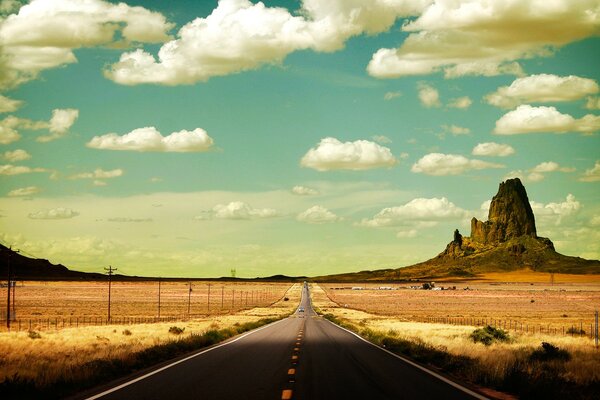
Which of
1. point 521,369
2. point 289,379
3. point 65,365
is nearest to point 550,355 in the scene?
point 521,369

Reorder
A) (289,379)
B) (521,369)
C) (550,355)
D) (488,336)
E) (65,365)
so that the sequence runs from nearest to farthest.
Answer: (289,379), (521,369), (65,365), (550,355), (488,336)

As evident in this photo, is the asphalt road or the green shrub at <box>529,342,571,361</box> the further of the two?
the green shrub at <box>529,342,571,361</box>

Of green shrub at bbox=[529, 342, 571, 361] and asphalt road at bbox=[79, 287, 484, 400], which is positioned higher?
asphalt road at bbox=[79, 287, 484, 400]

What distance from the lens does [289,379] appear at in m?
17.0

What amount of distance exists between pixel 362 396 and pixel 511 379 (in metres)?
4.17

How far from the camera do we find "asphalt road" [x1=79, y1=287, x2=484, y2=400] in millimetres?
14250

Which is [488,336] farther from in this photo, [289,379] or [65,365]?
[65,365]

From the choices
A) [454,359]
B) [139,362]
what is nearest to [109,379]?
[139,362]

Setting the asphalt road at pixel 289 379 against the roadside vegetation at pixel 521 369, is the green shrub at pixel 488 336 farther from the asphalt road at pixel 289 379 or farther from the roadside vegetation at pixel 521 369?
the asphalt road at pixel 289 379

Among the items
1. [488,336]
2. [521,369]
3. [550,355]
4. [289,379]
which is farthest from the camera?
[488,336]

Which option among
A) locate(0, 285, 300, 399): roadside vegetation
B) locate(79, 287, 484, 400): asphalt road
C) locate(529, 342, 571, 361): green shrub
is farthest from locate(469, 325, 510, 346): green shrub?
locate(0, 285, 300, 399): roadside vegetation

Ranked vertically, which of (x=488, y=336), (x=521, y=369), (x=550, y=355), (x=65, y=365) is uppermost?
(x=521, y=369)

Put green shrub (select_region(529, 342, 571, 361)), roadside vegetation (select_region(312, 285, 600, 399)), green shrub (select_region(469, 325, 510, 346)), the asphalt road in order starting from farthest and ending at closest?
green shrub (select_region(469, 325, 510, 346)), green shrub (select_region(529, 342, 571, 361)), roadside vegetation (select_region(312, 285, 600, 399)), the asphalt road

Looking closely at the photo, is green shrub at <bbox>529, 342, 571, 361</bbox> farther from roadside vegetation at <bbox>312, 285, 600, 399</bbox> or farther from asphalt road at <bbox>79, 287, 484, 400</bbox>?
asphalt road at <bbox>79, 287, 484, 400</bbox>
